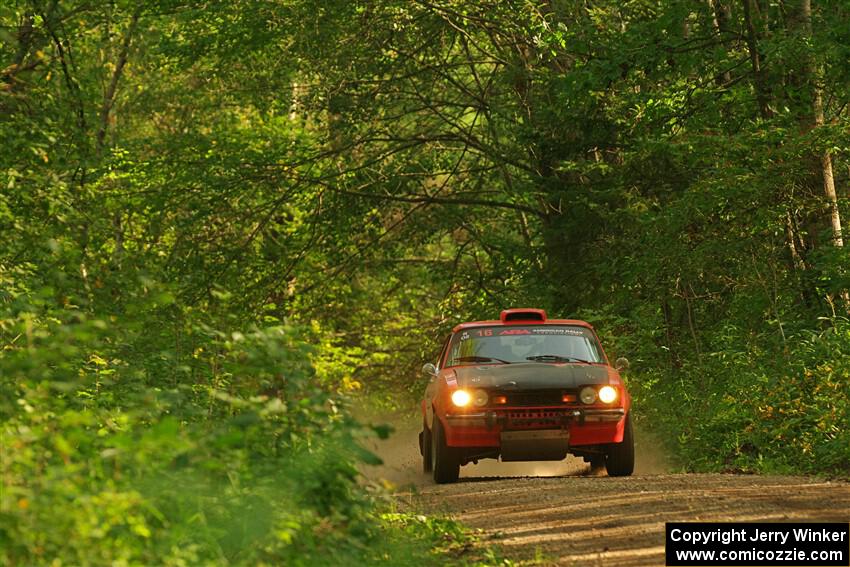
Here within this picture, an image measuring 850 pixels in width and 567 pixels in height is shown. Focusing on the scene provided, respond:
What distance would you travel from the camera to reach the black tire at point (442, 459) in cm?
1377

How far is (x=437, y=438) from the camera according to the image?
1398 centimetres

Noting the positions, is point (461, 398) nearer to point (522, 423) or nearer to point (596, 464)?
point (522, 423)

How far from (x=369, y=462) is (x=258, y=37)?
18.2 m

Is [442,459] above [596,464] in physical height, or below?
above

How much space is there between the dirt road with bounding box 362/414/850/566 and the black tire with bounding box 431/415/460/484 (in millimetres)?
141

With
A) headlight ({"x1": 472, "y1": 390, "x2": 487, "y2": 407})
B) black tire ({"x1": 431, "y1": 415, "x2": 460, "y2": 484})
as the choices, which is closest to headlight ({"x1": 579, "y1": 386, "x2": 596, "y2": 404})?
headlight ({"x1": 472, "y1": 390, "x2": 487, "y2": 407})

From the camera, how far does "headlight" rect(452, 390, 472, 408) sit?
44.3 feet

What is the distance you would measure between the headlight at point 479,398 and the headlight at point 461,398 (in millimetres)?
50

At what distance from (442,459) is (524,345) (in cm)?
174

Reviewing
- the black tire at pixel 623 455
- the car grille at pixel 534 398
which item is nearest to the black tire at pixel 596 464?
the black tire at pixel 623 455

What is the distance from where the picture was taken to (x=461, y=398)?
13516 mm

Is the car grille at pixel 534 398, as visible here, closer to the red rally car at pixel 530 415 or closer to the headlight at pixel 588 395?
the red rally car at pixel 530 415

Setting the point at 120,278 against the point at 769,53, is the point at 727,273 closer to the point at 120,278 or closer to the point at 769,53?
the point at 769,53

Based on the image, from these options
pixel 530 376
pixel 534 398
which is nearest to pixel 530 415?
pixel 534 398
